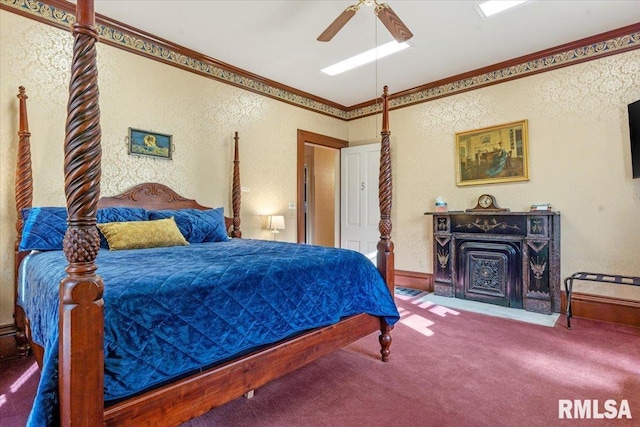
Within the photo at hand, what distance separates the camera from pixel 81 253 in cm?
102

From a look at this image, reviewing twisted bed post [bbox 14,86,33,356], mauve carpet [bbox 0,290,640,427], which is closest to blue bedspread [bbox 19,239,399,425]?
mauve carpet [bbox 0,290,640,427]

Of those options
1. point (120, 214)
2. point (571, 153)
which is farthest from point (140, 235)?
point (571, 153)

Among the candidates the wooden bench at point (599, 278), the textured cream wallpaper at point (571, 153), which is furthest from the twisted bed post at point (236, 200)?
the wooden bench at point (599, 278)

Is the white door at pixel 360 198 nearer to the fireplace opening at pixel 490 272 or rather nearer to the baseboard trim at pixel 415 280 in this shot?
the baseboard trim at pixel 415 280

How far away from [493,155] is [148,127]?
389 centimetres

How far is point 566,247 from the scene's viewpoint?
350cm

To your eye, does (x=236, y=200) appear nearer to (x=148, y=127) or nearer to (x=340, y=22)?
(x=148, y=127)

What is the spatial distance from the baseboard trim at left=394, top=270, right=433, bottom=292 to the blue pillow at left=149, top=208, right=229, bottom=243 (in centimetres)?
269

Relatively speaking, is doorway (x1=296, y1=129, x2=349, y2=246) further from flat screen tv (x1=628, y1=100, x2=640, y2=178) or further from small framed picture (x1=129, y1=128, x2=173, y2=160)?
flat screen tv (x1=628, y1=100, x2=640, y2=178)

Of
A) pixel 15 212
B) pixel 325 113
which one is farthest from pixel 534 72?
pixel 15 212

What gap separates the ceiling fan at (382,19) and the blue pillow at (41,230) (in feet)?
8.21

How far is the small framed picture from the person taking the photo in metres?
3.19

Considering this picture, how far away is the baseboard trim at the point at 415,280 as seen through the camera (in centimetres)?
449

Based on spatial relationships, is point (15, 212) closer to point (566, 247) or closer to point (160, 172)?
point (160, 172)
